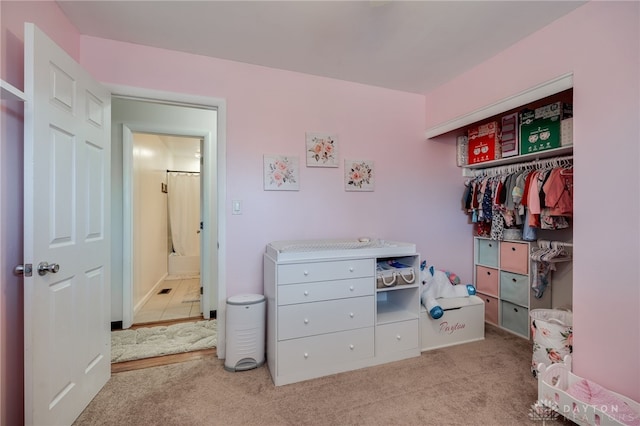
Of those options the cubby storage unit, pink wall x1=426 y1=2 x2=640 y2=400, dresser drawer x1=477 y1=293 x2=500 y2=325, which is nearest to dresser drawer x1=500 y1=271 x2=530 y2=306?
the cubby storage unit

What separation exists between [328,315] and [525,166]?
231 centimetres

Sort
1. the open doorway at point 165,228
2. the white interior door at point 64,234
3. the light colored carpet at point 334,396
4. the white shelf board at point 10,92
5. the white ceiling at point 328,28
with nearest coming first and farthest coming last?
1. the white shelf board at point 10,92
2. the white interior door at point 64,234
3. the light colored carpet at point 334,396
4. the white ceiling at point 328,28
5. the open doorway at point 165,228

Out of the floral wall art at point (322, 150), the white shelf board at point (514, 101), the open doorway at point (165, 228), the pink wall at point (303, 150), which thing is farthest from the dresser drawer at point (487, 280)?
the open doorway at point (165, 228)

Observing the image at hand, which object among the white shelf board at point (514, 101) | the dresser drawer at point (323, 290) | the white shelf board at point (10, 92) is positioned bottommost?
the dresser drawer at point (323, 290)

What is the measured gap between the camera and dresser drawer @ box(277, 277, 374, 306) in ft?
6.51

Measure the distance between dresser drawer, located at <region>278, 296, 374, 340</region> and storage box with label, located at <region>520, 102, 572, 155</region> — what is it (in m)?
1.86

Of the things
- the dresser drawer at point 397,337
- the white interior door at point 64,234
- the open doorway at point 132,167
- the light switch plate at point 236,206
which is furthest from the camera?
the open doorway at point 132,167

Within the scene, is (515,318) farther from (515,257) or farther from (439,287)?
(439,287)

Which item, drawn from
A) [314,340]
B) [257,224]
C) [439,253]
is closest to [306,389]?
[314,340]

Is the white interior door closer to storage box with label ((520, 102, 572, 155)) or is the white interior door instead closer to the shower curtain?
storage box with label ((520, 102, 572, 155))

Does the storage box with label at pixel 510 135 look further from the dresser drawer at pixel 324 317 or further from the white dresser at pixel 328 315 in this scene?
the dresser drawer at pixel 324 317

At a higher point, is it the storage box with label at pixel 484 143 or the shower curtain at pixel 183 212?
the storage box with label at pixel 484 143

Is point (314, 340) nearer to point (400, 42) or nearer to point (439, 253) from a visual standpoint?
point (439, 253)

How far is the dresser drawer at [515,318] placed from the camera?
262 cm
